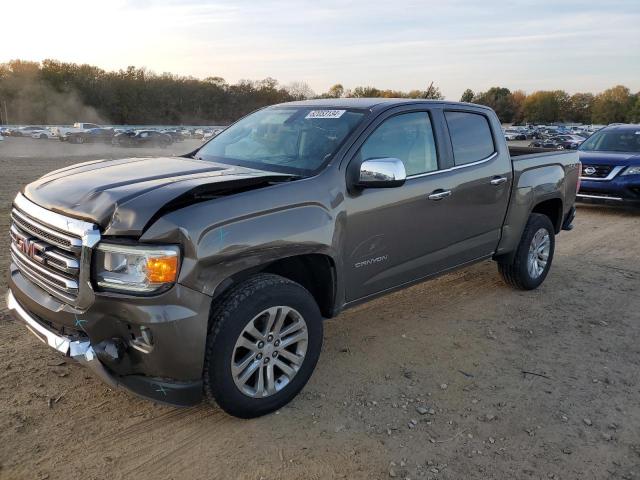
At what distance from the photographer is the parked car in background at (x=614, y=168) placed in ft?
32.9

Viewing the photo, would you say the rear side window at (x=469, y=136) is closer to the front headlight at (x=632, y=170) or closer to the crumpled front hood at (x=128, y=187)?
the crumpled front hood at (x=128, y=187)

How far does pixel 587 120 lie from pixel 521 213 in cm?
13966

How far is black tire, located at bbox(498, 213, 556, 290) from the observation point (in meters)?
5.47

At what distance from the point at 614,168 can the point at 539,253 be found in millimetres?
5634

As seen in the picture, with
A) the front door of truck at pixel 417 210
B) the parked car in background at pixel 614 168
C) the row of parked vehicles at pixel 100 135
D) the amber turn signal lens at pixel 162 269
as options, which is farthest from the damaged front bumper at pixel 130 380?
the row of parked vehicles at pixel 100 135

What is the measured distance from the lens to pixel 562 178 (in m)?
5.84

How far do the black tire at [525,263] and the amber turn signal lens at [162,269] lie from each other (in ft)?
12.6

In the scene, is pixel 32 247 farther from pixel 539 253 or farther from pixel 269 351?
pixel 539 253

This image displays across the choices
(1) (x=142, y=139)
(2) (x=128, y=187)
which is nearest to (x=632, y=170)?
(2) (x=128, y=187)

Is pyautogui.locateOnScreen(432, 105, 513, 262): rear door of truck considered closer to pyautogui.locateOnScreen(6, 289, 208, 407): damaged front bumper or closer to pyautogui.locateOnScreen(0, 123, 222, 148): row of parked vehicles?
pyautogui.locateOnScreen(6, 289, 208, 407): damaged front bumper

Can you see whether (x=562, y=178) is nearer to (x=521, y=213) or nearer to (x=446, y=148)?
(x=521, y=213)

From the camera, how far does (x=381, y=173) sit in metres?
3.49

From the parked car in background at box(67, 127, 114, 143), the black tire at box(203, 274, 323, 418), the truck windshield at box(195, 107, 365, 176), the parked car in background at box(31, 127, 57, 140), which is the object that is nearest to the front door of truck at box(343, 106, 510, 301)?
the truck windshield at box(195, 107, 365, 176)

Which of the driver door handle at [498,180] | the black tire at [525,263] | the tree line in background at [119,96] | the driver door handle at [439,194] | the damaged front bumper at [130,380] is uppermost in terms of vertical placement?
the tree line in background at [119,96]
